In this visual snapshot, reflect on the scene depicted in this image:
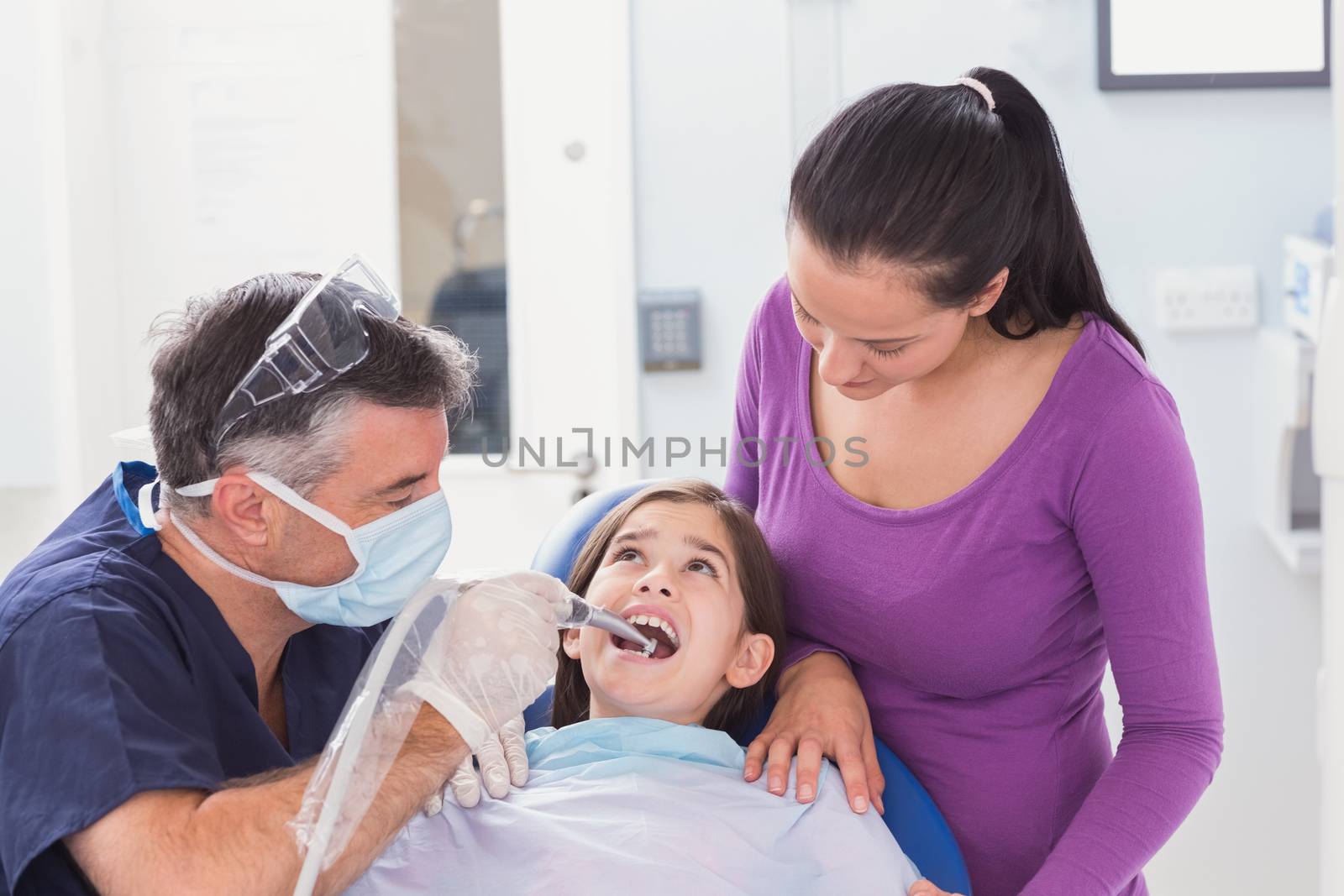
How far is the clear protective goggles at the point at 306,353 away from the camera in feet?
3.89

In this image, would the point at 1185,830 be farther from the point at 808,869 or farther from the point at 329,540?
the point at 329,540

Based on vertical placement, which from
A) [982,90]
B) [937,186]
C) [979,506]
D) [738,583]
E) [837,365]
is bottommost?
[738,583]

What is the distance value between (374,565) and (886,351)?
56 centimetres

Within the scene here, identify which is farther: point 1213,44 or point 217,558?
point 1213,44

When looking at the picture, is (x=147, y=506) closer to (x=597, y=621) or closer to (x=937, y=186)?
(x=597, y=621)

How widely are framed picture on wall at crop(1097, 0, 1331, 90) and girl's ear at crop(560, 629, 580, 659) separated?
1.74 metres

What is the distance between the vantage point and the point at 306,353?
1190 mm

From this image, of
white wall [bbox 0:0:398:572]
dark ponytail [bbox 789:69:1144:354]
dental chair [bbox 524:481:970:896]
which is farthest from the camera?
white wall [bbox 0:0:398:572]

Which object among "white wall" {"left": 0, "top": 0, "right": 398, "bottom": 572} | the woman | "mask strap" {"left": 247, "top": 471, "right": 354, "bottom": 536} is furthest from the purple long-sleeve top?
"white wall" {"left": 0, "top": 0, "right": 398, "bottom": 572}

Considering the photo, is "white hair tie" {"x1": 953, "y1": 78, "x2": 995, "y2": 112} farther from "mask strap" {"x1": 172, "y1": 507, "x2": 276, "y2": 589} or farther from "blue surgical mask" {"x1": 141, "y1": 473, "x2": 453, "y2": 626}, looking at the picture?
"mask strap" {"x1": 172, "y1": 507, "x2": 276, "y2": 589}

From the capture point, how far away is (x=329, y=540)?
1269 millimetres

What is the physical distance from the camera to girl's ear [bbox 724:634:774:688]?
5.14 ft

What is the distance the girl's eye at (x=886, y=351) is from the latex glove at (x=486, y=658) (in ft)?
1.36

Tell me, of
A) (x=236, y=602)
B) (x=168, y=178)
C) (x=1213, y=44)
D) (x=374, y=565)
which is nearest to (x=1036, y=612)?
(x=374, y=565)
